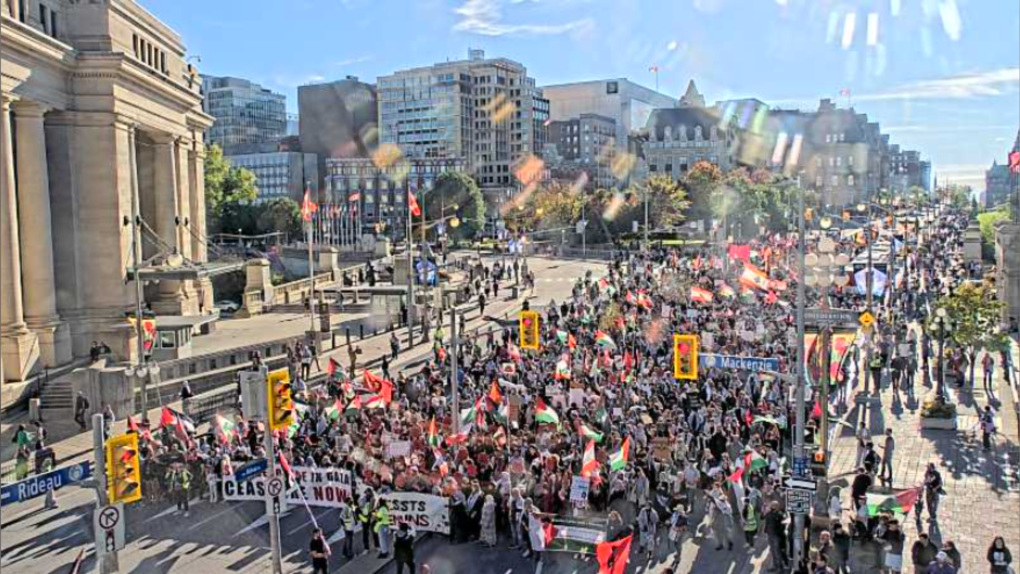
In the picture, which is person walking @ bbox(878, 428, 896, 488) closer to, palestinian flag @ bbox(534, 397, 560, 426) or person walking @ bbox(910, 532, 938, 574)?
person walking @ bbox(910, 532, 938, 574)

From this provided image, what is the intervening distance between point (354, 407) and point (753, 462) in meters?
11.3

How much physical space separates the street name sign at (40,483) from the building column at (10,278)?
22.5 meters

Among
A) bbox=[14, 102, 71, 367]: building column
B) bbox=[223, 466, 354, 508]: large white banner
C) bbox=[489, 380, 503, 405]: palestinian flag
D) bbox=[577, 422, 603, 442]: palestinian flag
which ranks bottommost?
bbox=[223, 466, 354, 508]: large white banner

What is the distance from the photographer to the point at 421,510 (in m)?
20.2

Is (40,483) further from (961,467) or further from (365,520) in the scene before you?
(961,467)

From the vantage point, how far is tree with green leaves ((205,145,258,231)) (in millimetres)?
102188

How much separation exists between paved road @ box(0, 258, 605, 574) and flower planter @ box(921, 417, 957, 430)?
56.9 feet

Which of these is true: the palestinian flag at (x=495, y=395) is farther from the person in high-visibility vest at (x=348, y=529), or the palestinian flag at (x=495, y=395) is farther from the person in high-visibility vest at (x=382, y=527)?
the person in high-visibility vest at (x=348, y=529)

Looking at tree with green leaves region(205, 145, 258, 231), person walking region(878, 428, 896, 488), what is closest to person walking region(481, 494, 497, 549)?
person walking region(878, 428, 896, 488)

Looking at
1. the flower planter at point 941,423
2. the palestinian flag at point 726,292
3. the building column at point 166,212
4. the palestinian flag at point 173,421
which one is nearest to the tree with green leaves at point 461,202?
the building column at point 166,212

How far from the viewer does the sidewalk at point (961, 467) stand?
2009cm

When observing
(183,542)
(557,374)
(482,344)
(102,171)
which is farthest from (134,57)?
(183,542)

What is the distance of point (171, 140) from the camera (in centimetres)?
5078

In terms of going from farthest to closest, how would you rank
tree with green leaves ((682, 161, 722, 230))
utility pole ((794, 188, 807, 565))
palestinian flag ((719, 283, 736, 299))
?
tree with green leaves ((682, 161, 722, 230)) → palestinian flag ((719, 283, 736, 299)) → utility pole ((794, 188, 807, 565))
